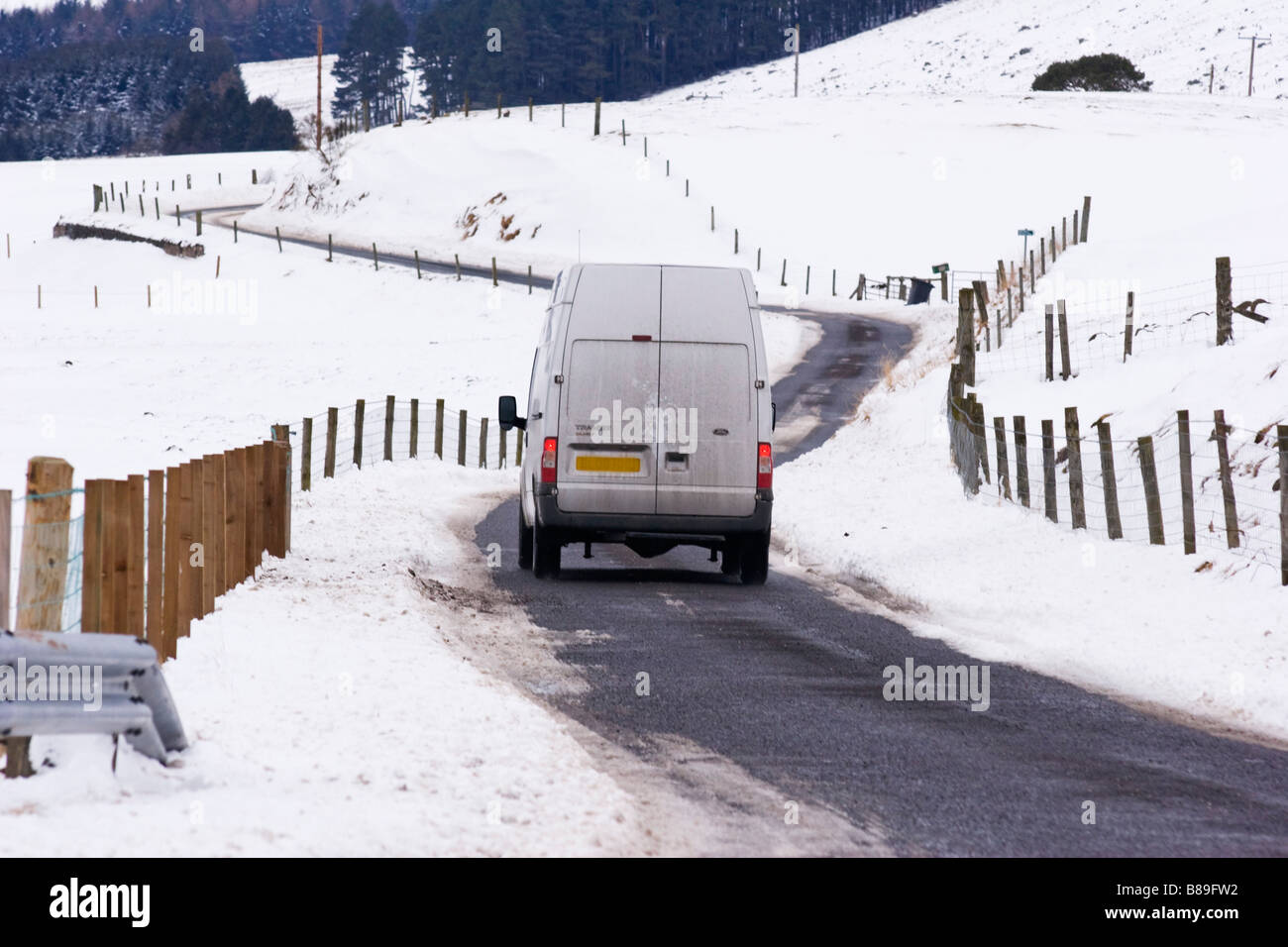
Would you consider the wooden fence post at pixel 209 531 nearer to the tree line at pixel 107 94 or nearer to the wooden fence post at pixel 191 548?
the wooden fence post at pixel 191 548

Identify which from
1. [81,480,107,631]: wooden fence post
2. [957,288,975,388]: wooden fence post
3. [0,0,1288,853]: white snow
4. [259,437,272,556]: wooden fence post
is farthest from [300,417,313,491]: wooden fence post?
[81,480,107,631]: wooden fence post

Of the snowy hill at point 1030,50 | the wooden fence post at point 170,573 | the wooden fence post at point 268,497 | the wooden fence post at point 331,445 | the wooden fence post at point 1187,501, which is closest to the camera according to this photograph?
the wooden fence post at point 170,573

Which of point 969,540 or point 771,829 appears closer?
point 771,829

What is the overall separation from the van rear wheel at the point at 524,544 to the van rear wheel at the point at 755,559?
2.05 metres

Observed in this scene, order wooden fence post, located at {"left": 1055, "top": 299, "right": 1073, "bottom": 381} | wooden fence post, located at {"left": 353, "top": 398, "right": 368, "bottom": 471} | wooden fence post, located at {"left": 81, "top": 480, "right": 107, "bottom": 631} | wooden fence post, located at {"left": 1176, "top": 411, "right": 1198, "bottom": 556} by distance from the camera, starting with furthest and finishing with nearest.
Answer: wooden fence post, located at {"left": 353, "top": 398, "right": 368, "bottom": 471} < wooden fence post, located at {"left": 1055, "top": 299, "right": 1073, "bottom": 381} < wooden fence post, located at {"left": 1176, "top": 411, "right": 1198, "bottom": 556} < wooden fence post, located at {"left": 81, "top": 480, "right": 107, "bottom": 631}

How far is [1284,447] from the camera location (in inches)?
424

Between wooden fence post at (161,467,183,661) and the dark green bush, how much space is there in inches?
3388

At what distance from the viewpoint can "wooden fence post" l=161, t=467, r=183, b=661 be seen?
27.1ft

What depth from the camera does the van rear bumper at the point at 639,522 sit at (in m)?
12.5

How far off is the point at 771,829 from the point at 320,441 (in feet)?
83.4

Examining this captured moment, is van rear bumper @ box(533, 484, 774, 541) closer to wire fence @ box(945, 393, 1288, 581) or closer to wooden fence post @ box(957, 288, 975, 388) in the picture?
wire fence @ box(945, 393, 1288, 581)

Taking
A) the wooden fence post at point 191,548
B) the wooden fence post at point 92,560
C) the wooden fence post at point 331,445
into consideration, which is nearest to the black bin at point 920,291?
the wooden fence post at point 331,445
